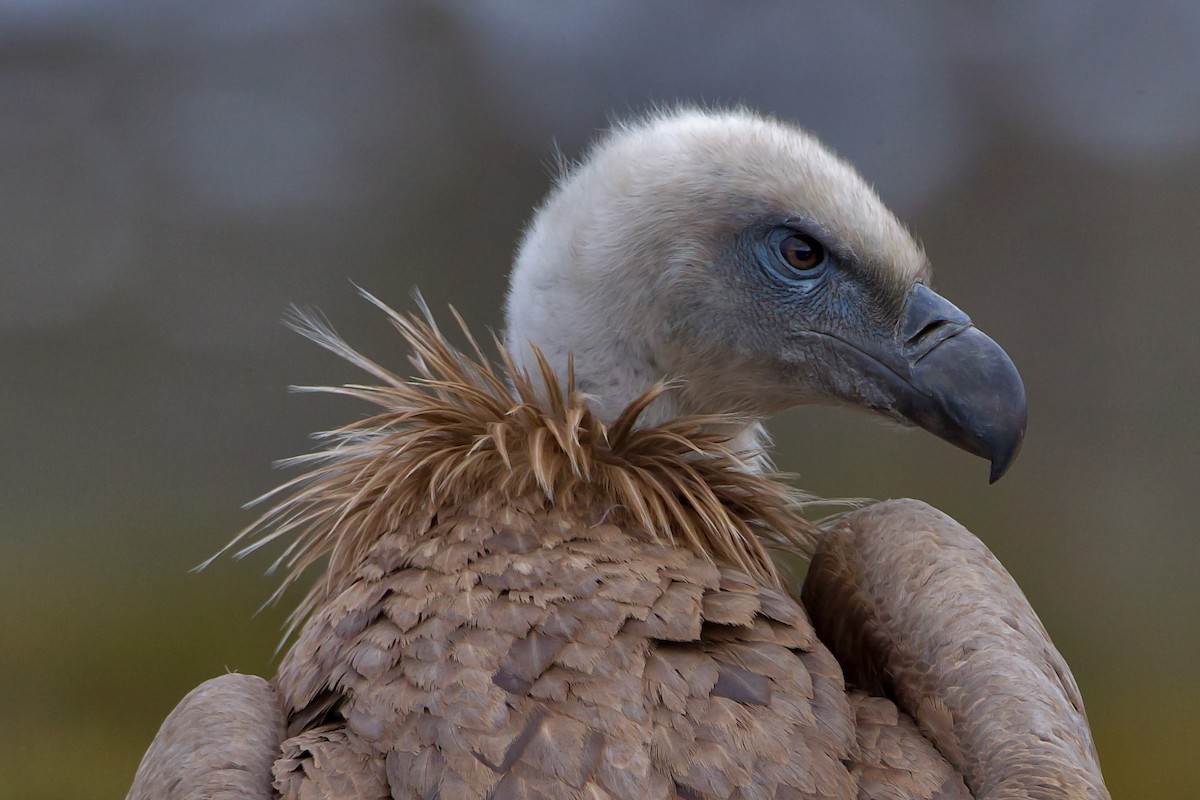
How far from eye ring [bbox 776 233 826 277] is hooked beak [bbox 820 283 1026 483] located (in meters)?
0.11

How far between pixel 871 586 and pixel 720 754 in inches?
14.7

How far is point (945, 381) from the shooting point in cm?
150

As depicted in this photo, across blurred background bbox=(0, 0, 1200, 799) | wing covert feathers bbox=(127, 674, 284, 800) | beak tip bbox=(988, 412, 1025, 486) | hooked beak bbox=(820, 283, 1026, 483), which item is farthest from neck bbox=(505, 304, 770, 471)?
blurred background bbox=(0, 0, 1200, 799)

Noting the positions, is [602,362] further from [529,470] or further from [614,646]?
[614,646]

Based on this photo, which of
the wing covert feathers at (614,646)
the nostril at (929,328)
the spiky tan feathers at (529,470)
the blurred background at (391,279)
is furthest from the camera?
the blurred background at (391,279)

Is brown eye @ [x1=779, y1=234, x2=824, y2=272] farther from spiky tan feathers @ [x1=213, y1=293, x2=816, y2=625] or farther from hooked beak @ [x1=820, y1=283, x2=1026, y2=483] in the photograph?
spiky tan feathers @ [x1=213, y1=293, x2=816, y2=625]

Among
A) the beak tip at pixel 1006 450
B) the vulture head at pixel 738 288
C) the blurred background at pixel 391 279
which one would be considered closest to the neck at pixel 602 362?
the vulture head at pixel 738 288

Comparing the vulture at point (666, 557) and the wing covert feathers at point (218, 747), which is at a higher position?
the vulture at point (666, 557)

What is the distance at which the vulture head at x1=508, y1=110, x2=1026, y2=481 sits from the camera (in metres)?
1.58

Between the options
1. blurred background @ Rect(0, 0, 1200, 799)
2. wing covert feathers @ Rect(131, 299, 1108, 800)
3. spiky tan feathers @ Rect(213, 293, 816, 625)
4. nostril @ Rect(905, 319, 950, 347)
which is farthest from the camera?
blurred background @ Rect(0, 0, 1200, 799)

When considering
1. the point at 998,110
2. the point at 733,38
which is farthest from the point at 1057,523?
the point at 733,38

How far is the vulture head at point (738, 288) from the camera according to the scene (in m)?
1.58

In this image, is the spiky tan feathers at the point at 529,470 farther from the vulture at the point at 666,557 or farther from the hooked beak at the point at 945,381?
the hooked beak at the point at 945,381

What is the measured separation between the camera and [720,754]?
3.43 ft
